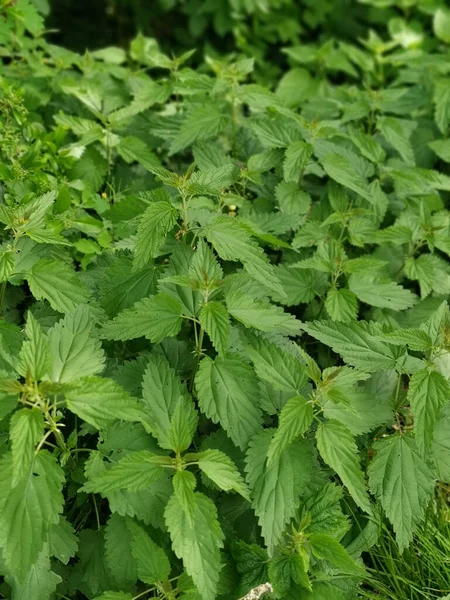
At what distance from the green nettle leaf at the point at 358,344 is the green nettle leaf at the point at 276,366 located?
0.12 m

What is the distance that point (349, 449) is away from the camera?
192cm

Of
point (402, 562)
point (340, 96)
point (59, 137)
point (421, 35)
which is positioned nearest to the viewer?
point (402, 562)

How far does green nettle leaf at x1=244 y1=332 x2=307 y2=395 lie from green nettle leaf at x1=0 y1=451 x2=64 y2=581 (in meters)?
0.60

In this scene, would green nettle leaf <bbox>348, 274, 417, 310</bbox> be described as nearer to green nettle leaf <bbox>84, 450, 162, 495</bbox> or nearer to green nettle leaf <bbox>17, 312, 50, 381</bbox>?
green nettle leaf <bbox>84, 450, 162, 495</bbox>

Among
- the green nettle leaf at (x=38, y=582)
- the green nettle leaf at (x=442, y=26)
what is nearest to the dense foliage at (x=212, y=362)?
the green nettle leaf at (x=38, y=582)

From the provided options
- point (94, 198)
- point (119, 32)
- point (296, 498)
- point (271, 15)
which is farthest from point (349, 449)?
point (119, 32)

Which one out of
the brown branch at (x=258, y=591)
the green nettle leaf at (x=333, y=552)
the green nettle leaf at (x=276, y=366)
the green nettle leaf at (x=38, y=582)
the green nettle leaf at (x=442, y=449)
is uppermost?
the green nettle leaf at (x=276, y=366)

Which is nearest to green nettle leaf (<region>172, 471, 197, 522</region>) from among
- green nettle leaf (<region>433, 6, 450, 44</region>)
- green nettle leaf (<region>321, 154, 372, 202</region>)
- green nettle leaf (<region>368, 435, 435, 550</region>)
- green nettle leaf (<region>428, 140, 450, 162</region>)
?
green nettle leaf (<region>368, 435, 435, 550</region>)

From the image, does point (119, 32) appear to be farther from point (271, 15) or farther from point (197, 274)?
point (197, 274)

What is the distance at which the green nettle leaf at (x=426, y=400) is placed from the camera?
1925 millimetres

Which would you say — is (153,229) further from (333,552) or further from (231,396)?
(333,552)

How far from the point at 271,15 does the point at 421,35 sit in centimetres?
99

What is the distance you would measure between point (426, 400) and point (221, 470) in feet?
1.82

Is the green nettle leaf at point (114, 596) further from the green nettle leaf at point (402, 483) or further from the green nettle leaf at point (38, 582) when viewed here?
the green nettle leaf at point (402, 483)
